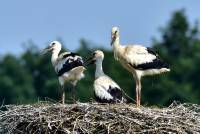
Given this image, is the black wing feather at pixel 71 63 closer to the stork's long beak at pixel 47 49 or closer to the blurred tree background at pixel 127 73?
the stork's long beak at pixel 47 49

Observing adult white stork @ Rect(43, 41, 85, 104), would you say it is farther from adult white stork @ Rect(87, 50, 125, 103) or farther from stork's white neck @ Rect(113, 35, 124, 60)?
stork's white neck @ Rect(113, 35, 124, 60)

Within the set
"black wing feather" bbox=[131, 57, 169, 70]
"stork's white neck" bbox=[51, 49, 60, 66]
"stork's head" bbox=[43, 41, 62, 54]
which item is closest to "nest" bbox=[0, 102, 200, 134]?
"black wing feather" bbox=[131, 57, 169, 70]

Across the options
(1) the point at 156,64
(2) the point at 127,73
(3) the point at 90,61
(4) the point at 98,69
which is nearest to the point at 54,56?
(3) the point at 90,61

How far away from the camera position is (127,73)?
2056 inches

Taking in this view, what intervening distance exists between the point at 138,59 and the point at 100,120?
7.72 feet

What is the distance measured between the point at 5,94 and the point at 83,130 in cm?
3359

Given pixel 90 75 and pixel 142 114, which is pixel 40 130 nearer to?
pixel 142 114

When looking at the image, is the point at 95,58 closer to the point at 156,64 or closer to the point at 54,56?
the point at 54,56

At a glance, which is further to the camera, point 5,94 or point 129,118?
point 5,94

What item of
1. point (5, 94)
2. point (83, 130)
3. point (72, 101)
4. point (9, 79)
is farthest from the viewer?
point (9, 79)

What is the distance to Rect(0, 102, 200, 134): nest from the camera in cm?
1969

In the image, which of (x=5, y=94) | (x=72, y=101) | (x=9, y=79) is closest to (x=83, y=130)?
(x=72, y=101)

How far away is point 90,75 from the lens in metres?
54.6

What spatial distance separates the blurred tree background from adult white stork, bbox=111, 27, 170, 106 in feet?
81.6
